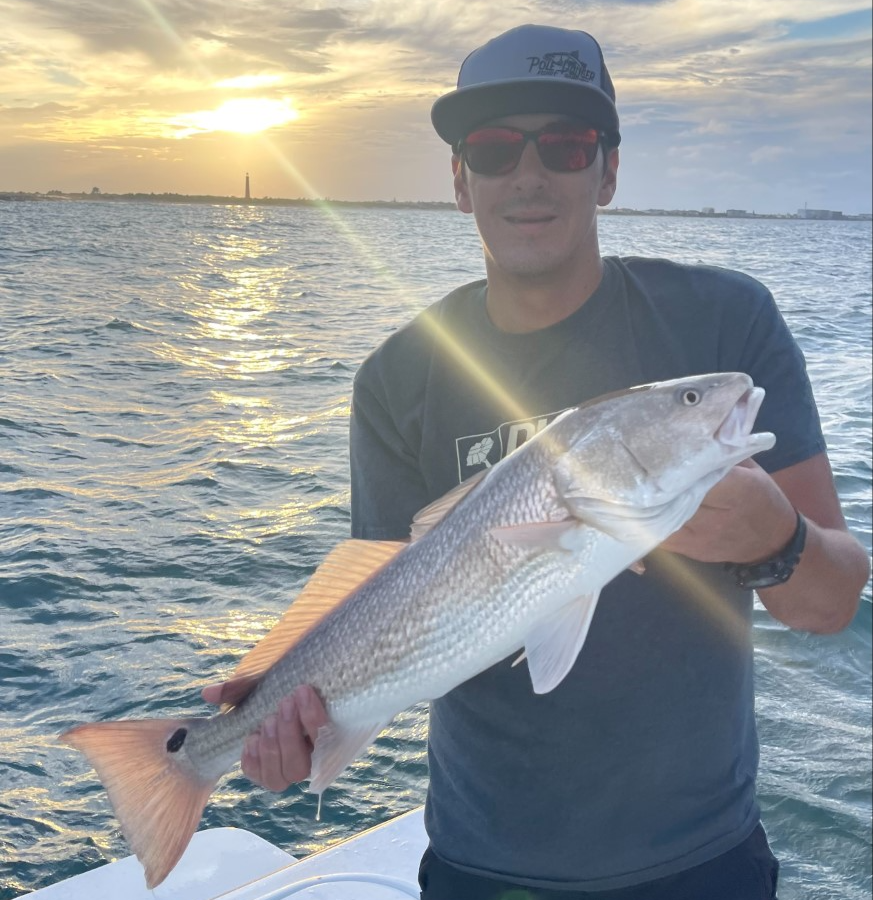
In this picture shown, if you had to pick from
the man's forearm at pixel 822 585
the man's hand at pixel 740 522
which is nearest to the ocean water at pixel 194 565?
the man's forearm at pixel 822 585

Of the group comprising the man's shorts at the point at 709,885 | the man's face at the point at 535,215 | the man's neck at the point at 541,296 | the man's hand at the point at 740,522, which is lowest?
the man's shorts at the point at 709,885

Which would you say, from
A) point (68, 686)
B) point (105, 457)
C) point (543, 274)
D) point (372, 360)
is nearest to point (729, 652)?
point (543, 274)

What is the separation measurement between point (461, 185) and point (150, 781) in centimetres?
225

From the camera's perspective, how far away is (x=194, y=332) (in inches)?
830

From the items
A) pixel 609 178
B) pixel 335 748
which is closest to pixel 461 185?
pixel 609 178

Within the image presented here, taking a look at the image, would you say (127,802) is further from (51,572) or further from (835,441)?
(835,441)

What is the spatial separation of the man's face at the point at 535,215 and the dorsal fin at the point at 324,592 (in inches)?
38.2

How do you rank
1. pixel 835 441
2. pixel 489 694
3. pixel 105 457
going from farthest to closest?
pixel 835 441, pixel 105 457, pixel 489 694

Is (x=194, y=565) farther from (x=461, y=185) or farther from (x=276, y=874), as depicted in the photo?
(x=461, y=185)

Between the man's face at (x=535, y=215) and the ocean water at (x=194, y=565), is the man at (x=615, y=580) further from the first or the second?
the ocean water at (x=194, y=565)

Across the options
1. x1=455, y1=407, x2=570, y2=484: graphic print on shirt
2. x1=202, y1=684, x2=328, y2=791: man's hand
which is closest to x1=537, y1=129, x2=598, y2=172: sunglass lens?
x1=455, y1=407, x2=570, y2=484: graphic print on shirt

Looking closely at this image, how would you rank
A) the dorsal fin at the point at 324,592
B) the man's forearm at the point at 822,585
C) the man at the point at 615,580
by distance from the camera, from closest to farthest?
the man's forearm at the point at 822,585 < the man at the point at 615,580 < the dorsal fin at the point at 324,592

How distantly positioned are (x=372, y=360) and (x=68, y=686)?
15.0 ft

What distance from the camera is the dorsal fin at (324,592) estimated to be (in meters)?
2.92
